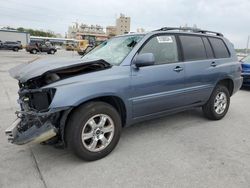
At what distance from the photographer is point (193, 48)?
183 inches

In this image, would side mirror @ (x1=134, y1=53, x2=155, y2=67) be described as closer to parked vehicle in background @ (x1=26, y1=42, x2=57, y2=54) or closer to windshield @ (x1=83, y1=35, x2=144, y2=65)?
windshield @ (x1=83, y1=35, x2=144, y2=65)

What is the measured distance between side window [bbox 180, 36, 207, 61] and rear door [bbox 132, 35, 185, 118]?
24 centimetres

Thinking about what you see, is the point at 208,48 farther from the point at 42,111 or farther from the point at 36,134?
the point at 36,134

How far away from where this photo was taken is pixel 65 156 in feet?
11.3

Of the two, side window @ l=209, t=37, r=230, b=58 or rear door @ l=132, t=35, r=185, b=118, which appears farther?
side window @ l=209, t=37, r=230, b=58

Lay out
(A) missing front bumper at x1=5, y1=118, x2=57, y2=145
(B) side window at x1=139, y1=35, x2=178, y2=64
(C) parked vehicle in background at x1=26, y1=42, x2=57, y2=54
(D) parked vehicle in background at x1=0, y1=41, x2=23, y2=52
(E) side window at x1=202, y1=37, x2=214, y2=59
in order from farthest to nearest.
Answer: (D) parked vehicle in background at x1=0, y1=41, x2=23, y2=52
(C) parked vehicle in background at x1=26, y1=42, x2=57, y2=54
(E) side window at x1=202, y1=37, x2=214, y2=59
(B) side window at x1=139, y1=35, x2=178, y2=64
(A) missing front bumper at x1=5, y1=118, x2=57, y2=145

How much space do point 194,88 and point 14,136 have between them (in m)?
3.11

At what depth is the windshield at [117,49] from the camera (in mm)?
3777

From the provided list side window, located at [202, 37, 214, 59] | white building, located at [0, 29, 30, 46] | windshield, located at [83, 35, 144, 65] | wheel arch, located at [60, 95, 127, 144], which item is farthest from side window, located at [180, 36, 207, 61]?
white building, located at [0, 29, 30, 46]

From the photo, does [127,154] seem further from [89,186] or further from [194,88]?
[194,88]

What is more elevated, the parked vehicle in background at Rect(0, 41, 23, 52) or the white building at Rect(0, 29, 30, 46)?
the white building at Rect(0, 29, 30, 46)

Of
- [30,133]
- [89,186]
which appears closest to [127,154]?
[89,186]

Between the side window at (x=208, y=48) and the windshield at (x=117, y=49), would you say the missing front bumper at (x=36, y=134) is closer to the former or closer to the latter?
the windshield at (x=117, y=49)

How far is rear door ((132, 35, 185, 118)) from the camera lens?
12.1ft
